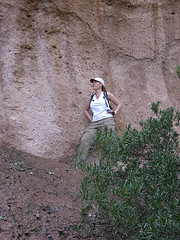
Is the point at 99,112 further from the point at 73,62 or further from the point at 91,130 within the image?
the point at 73,62

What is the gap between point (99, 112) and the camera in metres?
5.21

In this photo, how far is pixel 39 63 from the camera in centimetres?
571

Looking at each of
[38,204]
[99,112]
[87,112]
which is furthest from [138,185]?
[87,112]

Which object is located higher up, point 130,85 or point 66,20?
point 66,20

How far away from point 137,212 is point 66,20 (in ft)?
14.4

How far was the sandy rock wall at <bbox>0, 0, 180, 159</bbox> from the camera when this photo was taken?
17.8 feet

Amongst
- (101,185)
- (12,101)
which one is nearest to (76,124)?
(12,101)

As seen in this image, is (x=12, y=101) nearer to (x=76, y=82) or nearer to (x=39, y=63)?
(x=39, y=63)

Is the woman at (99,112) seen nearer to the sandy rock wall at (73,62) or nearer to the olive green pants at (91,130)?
the olive green pants at (91,130)

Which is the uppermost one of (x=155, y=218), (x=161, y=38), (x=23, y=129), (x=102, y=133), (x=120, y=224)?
(x=161, y=38)

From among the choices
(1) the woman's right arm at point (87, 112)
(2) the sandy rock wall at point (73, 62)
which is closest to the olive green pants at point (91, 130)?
(1) the woman's right arm at point (87, 112)

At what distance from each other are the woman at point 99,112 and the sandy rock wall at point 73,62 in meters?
0.34

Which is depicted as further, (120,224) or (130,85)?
(130,85)

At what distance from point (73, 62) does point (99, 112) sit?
4.37ft
